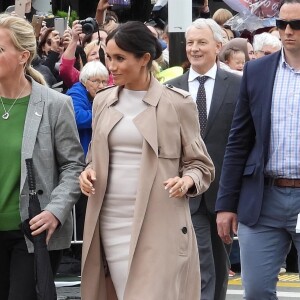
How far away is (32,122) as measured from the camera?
210 inches

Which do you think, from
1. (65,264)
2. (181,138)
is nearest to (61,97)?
(181,138)

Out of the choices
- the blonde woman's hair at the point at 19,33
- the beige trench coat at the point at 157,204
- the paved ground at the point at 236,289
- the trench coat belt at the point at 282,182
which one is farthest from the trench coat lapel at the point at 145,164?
the paved ground at the point at 236,289

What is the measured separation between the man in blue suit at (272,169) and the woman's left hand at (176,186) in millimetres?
688

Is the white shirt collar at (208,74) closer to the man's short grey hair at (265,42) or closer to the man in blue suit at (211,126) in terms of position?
the man in blue suit at (211,126)

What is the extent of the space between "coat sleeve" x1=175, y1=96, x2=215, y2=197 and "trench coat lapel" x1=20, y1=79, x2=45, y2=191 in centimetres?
73

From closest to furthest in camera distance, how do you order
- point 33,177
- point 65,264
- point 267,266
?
point 33,177 → point 267,266 → point 65,264

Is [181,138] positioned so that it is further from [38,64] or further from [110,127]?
[38,64]

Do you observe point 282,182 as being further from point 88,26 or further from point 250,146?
point 88,26

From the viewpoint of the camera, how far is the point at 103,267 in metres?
5.44

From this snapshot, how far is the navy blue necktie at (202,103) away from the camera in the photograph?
7442mm

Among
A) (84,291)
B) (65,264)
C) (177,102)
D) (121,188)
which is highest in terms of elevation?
(177,102)

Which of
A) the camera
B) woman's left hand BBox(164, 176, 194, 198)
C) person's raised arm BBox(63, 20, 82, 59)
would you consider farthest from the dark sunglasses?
the camera

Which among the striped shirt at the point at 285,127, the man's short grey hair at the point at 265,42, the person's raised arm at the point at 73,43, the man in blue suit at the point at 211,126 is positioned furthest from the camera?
the man's short grey hair at the point at 265,42

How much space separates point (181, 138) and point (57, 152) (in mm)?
661
